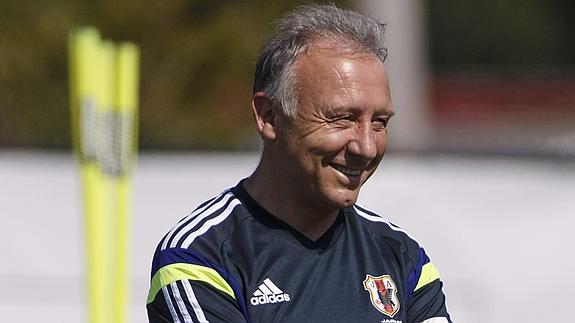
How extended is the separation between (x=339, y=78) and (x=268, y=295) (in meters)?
0.50

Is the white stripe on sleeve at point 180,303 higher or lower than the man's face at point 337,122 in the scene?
lower

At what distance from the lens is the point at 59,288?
5.57 metres

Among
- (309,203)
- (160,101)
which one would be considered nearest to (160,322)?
(309,203)

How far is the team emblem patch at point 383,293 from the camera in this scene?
2854mm

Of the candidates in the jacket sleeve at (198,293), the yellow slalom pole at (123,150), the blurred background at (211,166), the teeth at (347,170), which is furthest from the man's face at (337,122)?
the blurred background at (211,166)

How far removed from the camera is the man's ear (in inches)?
112

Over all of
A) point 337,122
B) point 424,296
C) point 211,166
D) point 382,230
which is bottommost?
point 211,166

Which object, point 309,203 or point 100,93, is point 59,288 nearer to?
point 100,93

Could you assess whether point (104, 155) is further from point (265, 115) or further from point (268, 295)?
point (268, 295)

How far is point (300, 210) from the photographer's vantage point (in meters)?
2.89

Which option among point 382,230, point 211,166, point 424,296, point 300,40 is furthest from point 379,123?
point 211,166

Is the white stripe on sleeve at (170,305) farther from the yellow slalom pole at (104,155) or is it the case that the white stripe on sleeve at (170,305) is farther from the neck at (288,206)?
the yellow slalom pole at (104,155)

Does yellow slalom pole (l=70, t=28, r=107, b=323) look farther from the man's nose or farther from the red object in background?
the red object in background

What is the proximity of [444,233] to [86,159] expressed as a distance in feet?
5.87
